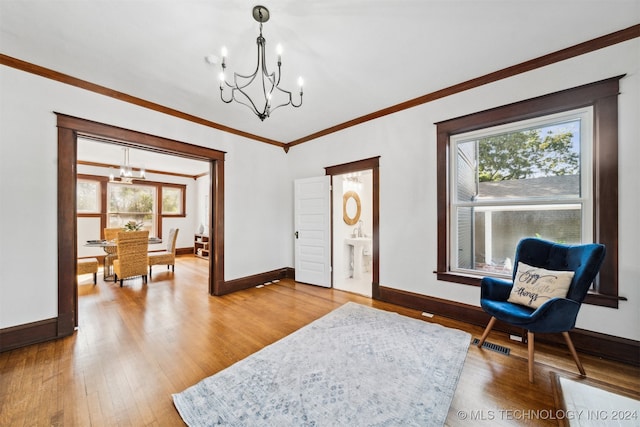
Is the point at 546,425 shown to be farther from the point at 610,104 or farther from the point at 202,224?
the point at 202,224

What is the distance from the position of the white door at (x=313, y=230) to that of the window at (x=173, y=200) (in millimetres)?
5343

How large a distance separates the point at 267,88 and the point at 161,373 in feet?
9.80

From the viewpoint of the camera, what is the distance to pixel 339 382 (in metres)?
1.73

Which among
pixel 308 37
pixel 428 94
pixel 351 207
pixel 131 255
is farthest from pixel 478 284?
pixel 131 255

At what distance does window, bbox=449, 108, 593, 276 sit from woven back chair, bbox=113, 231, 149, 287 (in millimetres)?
5091

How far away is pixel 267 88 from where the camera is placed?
2.81 m

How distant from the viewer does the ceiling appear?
1.75 meters

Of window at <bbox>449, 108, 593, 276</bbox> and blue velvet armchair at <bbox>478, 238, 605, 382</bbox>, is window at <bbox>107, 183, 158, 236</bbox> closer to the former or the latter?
window at <bbox>449, 108, 593, 276</bbox>

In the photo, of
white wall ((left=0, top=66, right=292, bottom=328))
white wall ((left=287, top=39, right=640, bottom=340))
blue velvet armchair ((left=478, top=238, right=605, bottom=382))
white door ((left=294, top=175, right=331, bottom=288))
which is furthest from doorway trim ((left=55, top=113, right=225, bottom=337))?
blue velvet armchair ((left=478, top=238, right=605, bottom=382))

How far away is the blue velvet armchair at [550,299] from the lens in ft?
5.76

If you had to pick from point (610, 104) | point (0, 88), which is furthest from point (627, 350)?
point (0, 88)

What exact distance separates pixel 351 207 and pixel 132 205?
6421 millimetres

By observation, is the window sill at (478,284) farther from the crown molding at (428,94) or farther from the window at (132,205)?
the window at (132,205)

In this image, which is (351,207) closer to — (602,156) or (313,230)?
(313,230)
